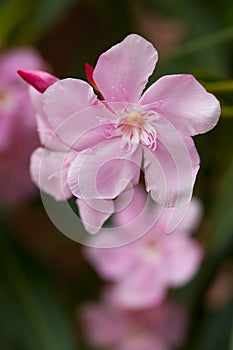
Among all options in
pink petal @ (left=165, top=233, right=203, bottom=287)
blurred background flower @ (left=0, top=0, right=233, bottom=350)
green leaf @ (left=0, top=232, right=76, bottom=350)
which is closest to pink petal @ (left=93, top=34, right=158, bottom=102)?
blurred background flower @ (left=0, top=0, right=233, bottom=350)

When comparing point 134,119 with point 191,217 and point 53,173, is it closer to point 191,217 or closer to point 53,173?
point 53,173

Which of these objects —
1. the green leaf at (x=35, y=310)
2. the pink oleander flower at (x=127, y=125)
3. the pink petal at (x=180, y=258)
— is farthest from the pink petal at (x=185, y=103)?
the green leaf at (x=35, y=310)

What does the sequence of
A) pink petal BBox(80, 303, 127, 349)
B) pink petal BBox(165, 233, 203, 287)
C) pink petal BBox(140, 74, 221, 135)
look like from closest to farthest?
pink petal BBox(140, 74, 221, 135), pink petal BBox(165, 233, 203, 287), pink petal BBox(80, 303, 127, 349)

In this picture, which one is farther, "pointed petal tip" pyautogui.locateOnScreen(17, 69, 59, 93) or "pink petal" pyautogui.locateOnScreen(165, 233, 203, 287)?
"pink petal" pyautogui.locateOnScreen(165, 233, 203, 287)

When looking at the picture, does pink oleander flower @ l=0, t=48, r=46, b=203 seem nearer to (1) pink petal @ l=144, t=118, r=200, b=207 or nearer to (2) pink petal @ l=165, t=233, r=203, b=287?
(2) pink petal @ l=165, t=233, r=203, b=287

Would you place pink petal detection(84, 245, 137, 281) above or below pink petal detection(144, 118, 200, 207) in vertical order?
below

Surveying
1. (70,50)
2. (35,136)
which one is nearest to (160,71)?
(35,136)
